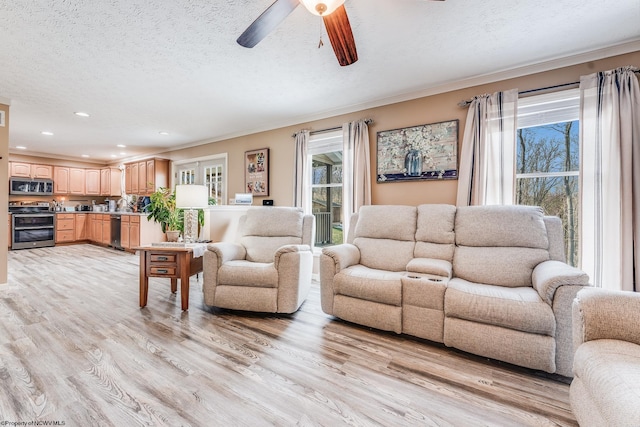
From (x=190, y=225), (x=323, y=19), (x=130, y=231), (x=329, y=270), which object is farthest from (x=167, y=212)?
(x=130, y=231)

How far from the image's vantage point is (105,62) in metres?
2.58

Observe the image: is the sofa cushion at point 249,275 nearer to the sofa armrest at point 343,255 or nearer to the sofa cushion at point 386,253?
the sofa armrest at point 343,255

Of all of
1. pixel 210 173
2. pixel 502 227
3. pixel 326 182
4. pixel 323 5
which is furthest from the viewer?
pixel 210 173

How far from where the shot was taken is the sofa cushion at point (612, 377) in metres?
0.85

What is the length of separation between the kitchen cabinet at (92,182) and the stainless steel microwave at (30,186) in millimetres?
754

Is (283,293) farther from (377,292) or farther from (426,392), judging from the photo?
(426,392)

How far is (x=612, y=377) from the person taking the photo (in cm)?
97

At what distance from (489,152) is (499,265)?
122 centimetres

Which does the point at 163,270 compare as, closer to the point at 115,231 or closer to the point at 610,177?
the point at 610,177

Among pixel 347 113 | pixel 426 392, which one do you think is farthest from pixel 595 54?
pixel 426 392

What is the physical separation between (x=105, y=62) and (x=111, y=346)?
2508mm

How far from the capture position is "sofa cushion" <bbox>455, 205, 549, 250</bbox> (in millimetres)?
2268

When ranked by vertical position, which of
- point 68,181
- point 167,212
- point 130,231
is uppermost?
point 68,181

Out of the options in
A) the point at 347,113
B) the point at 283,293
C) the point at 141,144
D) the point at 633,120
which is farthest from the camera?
the point at 141,144
